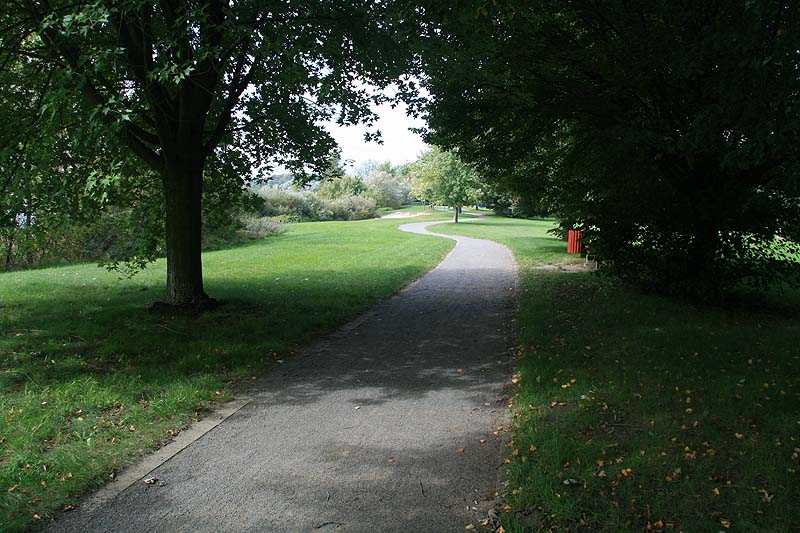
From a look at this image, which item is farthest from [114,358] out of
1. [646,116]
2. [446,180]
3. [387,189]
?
[387,189]

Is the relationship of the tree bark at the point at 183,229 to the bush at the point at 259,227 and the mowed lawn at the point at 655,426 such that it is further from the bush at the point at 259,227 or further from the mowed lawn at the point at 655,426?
the bush at the point at 259,227

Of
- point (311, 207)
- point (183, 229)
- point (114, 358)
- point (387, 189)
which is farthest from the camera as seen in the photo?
point (387, 189)

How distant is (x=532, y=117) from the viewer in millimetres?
9891

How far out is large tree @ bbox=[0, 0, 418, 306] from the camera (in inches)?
252

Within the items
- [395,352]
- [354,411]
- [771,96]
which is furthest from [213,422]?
[771,96]

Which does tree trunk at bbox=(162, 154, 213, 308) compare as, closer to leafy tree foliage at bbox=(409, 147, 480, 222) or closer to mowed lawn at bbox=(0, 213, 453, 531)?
mowed lawn at bbox=(0, 213, 453, 531)

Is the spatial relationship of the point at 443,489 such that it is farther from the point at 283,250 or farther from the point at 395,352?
the point at 283,250

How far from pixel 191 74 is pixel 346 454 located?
6689 millimetres

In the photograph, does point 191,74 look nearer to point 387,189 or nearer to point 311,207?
point 311,207

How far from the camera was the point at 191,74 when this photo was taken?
27.3 feet

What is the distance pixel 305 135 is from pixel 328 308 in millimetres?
3624

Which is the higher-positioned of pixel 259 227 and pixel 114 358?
pixel 259 227

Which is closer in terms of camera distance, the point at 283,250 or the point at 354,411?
the point at 354,411

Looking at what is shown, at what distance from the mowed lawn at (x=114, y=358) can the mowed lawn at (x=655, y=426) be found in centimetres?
296
